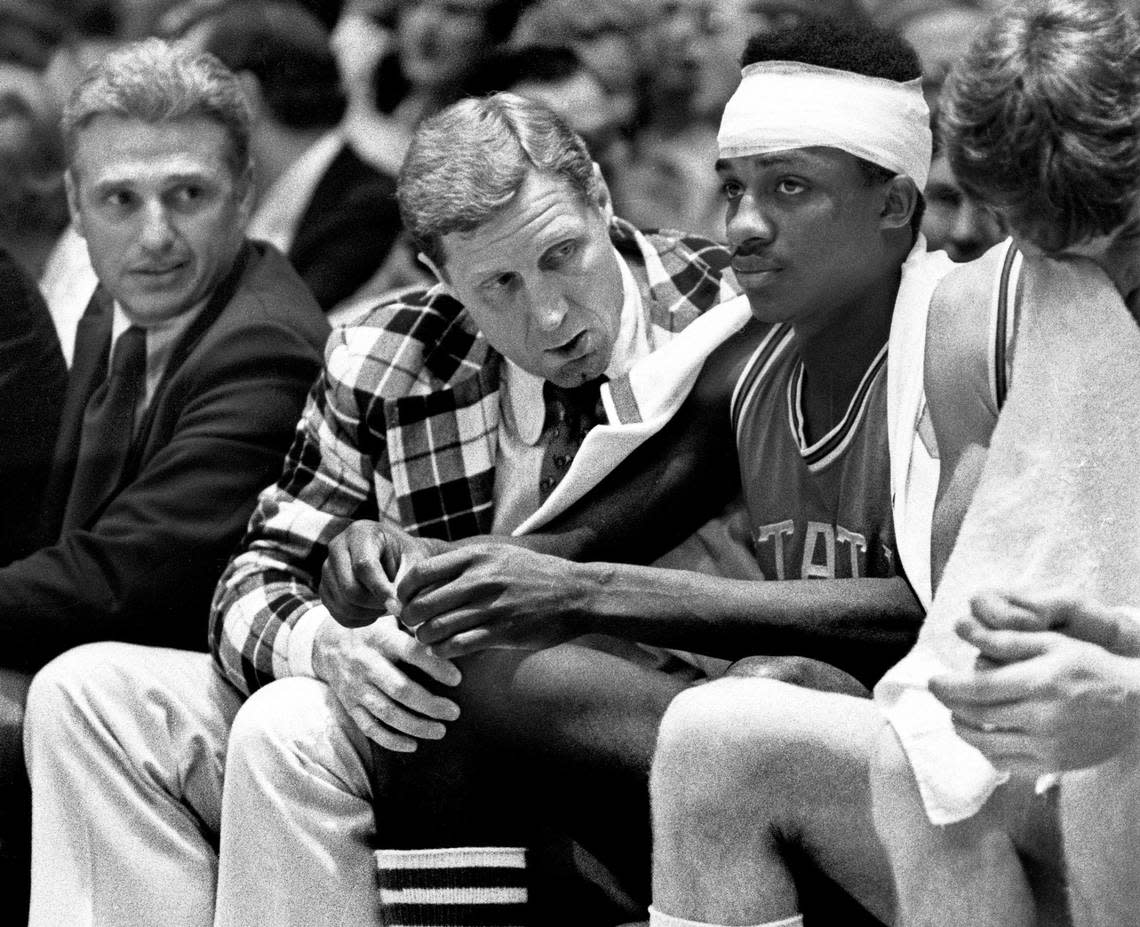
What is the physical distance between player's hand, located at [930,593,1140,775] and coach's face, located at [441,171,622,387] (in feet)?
3.17

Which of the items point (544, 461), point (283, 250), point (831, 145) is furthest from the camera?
point (283, 250)

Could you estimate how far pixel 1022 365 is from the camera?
1.62m

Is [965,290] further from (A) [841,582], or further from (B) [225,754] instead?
(B) [225,754]

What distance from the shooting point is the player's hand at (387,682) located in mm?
2023

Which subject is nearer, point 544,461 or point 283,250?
point 544,461

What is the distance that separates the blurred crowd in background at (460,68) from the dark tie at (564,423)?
0.52 meters

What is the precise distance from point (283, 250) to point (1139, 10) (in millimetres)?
1413

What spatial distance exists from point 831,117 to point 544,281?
424mm

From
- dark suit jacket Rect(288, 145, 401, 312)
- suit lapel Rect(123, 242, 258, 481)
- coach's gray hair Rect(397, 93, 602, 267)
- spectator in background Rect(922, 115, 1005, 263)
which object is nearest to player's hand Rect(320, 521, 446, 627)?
coach's gray hair Rect(397, 93, 602, 267)

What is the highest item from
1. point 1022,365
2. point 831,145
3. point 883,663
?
point 831,145

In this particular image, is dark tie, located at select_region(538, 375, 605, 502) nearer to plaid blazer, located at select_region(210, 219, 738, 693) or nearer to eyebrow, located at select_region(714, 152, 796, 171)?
plaid blazer, located at select_region(210, 219, 738, 693)

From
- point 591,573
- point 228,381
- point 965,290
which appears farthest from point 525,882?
point 228,381

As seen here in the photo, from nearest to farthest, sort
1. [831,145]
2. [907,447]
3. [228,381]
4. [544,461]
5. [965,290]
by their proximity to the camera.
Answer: [965,290]
[907,447]
[831,145]
[544,461]
[228,381]

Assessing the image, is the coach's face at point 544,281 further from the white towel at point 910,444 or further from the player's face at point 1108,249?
the player's face at point 1108,249
